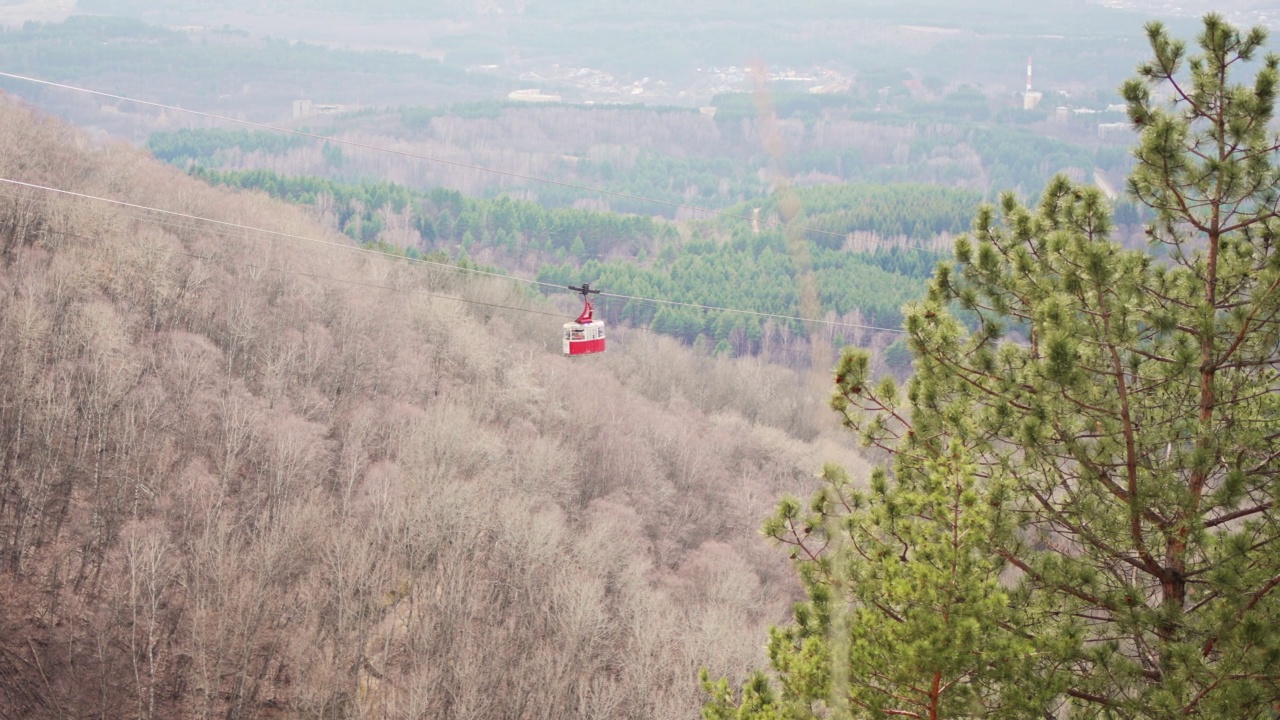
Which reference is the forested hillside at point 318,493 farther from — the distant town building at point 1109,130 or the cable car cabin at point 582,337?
the distant town building at point 1109,130

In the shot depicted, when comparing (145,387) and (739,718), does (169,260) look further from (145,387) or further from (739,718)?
(739,718)

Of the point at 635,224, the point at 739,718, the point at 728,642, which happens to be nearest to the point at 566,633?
the point at 728,642

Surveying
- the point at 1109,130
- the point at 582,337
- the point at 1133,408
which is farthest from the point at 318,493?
the point at 1109,130

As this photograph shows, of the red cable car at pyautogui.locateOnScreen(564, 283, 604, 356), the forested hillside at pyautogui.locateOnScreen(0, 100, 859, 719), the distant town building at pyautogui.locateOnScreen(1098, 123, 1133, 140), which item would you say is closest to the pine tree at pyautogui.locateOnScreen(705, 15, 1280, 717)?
the red cable car at pyautogui.locateOnScreen(564, 283, 604, 356)

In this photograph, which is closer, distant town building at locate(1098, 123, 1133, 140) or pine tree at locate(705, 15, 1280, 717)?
pine tree at locate(705, 15, 1280, 717)

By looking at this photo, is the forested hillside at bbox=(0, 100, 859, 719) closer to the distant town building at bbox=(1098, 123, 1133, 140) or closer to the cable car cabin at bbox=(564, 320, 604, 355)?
the cable car cabin at bbox=(564, 320, 604, 355)

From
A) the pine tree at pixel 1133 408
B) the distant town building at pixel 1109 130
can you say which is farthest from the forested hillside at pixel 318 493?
the distant town building at pixel 1109 130
